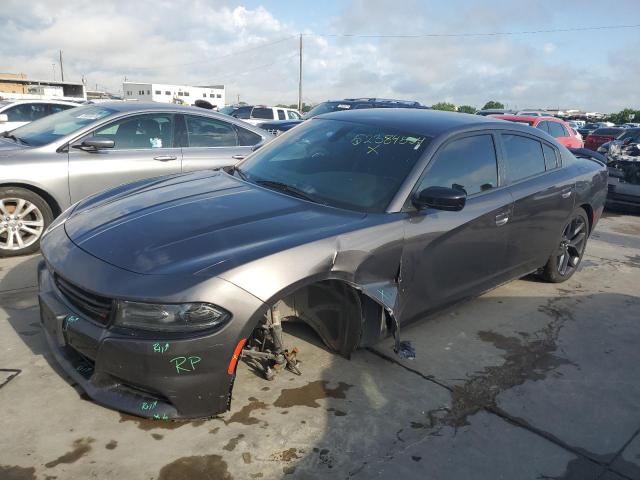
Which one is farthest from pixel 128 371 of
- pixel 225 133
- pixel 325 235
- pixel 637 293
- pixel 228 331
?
pixel 637 293

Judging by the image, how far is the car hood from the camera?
8.19ft

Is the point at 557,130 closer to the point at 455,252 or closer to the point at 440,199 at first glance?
the point at 455,252

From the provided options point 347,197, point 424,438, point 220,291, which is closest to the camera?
point 220,291

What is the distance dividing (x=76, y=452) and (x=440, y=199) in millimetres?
2250

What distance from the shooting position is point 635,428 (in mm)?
2932

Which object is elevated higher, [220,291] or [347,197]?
[347,197]

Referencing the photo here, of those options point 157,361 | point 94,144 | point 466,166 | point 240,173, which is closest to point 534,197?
point 466,166

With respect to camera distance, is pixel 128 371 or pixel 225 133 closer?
pixel 128 371

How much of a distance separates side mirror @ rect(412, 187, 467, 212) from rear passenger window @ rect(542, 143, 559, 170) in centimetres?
184

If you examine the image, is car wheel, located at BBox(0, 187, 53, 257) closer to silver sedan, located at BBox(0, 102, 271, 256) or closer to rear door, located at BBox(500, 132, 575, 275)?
silver sedan, located at BBox(0, 102, 271, 256)

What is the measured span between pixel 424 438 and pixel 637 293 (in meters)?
3.49

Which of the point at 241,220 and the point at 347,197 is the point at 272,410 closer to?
the point at 241,220

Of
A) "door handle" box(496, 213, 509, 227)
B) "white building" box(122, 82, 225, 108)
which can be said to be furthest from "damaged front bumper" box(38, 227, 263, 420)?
"white building" box(122, 82, 225, 108)

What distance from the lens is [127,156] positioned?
17.8 feet
